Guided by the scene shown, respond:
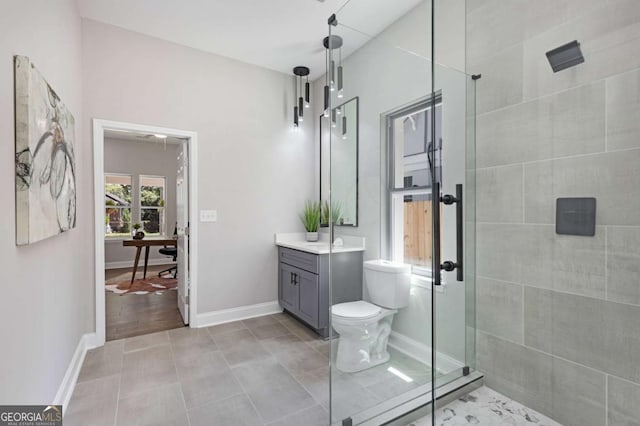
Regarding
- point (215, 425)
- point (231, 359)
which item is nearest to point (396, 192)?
point (215, 425)

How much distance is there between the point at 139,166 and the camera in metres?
6.84

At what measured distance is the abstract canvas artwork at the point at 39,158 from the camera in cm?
128

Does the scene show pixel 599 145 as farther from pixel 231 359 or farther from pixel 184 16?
pixel 184 16

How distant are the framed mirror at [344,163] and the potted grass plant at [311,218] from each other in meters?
1.80

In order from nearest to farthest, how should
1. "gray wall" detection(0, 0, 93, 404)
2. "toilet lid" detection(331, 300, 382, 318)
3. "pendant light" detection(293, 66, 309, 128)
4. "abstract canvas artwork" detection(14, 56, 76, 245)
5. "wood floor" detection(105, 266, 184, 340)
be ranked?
1. "gray wall" detection(0, 0, 93, 404)
2. "abstract canvas artwork" detection(14, 56, 76, 245)
3. "toilet lid" detection(331, 300, 382, 318)
4. "wood floor" detection(105, 266, 184, 340)
5. "pendant light" detection(293, 66, 309, 128)

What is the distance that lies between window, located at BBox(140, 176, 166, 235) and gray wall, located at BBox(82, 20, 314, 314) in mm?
4553

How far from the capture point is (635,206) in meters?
1.32

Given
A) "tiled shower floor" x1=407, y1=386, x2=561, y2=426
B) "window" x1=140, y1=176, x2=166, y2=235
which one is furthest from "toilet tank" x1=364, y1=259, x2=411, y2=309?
"window" x1=140, y1=176, x2=166, y2=235

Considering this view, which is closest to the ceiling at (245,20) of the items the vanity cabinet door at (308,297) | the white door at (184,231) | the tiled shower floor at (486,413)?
the white door at (184,231)

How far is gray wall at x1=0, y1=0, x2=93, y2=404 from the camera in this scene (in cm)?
117

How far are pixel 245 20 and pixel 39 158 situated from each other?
2.08 metres

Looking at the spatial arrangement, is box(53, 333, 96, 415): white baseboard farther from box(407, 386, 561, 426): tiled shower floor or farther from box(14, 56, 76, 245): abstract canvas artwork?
box(407, 386, 561, 426): tiled shower floor

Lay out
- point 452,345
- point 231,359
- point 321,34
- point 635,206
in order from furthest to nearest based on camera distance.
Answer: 1. point 321,34
2. point 231,359
3. point 452,345
4. point 635,206

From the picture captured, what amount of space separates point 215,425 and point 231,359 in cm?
79
